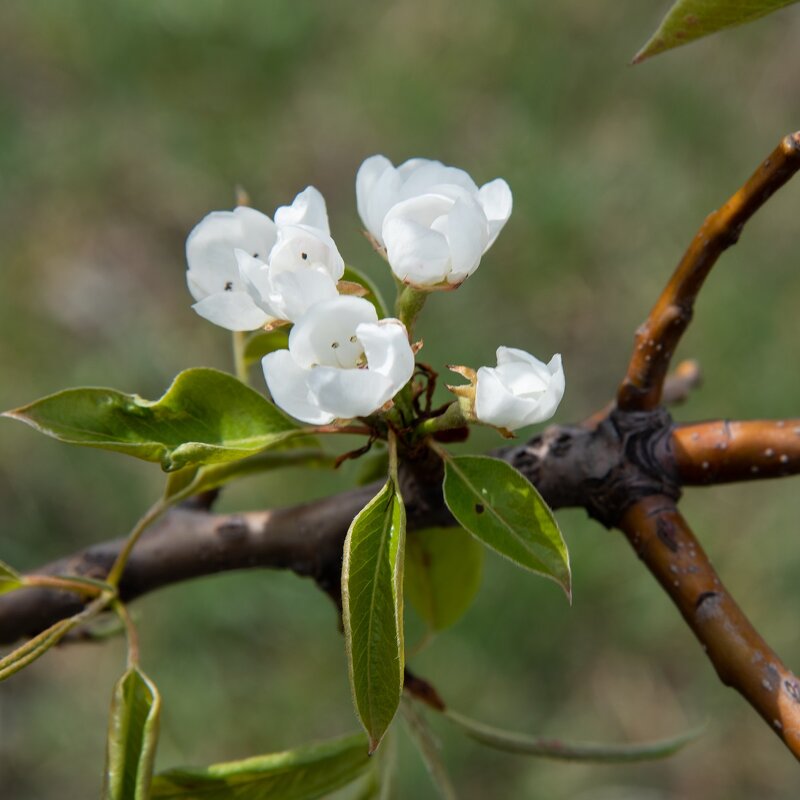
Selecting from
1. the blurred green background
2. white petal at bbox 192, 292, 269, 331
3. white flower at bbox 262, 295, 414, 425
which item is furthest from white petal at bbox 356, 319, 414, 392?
the blurred green background

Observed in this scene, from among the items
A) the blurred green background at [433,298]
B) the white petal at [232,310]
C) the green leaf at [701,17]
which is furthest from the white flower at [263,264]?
the blurred green background at [433,298]

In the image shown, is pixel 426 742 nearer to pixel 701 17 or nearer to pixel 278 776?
A: pixel 278 776

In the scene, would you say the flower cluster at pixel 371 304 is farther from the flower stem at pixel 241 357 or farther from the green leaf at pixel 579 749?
the green leaf at pixel 579 749

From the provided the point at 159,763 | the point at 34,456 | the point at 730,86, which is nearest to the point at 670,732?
the point at 159,763

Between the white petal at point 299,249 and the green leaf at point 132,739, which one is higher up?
the white petal at point 299,249

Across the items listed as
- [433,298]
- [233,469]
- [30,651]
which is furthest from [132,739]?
[433,298]

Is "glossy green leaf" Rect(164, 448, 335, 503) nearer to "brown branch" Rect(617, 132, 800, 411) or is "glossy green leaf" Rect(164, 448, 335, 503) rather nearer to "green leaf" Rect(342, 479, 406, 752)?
"green leaf" Rect(342, 479, 406, 752)

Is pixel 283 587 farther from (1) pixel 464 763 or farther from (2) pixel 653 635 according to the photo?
(2) pixel 653 635
